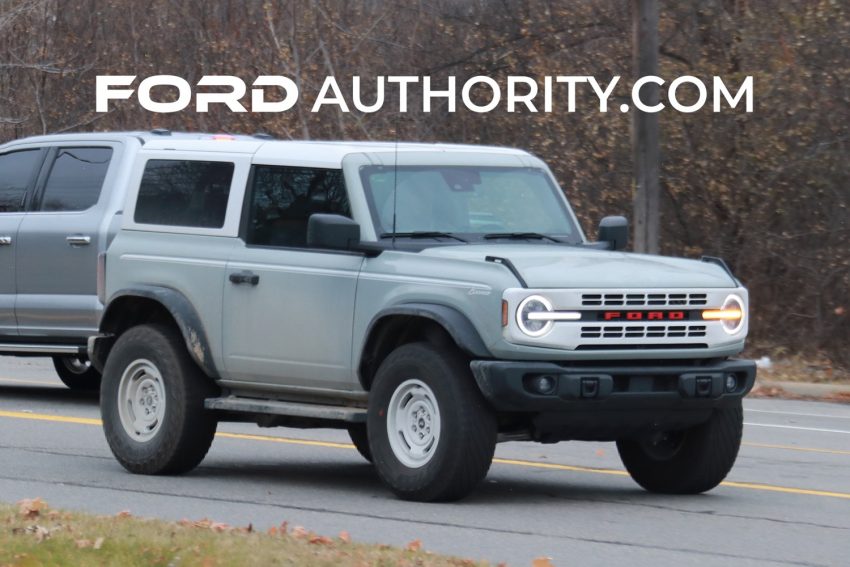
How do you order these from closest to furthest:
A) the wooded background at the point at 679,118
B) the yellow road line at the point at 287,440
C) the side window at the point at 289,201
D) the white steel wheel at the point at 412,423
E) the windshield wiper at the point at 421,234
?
the white steel wheel at the point at 412,423 < the windshield wiper at the point at 421,234 < the side window at the point at 289,201 < the yellow road line at the point at 287,440 < the wooded background at the point at 679,118

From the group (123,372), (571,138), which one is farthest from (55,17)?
(123,372)

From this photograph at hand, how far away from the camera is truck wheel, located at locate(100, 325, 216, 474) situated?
33.7 feet

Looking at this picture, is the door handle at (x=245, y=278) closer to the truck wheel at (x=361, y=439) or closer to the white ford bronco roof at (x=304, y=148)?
the white ford bronco roof at (x=304, y=148)

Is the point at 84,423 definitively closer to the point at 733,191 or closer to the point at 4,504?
the point at 4,504

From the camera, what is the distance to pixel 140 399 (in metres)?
10.6

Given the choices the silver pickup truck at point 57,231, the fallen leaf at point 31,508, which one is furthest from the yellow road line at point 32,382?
the fallen leaf at point 31,508

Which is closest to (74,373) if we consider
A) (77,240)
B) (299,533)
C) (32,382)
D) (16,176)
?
(32,382)

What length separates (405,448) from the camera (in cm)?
922

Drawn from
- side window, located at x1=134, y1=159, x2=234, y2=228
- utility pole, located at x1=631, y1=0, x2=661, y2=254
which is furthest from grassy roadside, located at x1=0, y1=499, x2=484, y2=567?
utility pole, located at x1=631, y1=0, x2=661, y2=254

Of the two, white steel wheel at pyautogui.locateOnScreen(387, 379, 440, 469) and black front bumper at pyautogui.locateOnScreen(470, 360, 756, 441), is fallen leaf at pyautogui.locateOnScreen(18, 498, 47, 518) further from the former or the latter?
black front bumper at pyautogui.locateOnScreen(470, 360, 756, 441)

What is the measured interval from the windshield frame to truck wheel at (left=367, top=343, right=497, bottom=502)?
0.91 metres

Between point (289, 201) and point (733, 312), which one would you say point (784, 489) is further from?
point (289, 201)

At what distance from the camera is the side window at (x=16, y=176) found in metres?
15.4

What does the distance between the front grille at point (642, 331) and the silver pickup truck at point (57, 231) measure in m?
6.46
